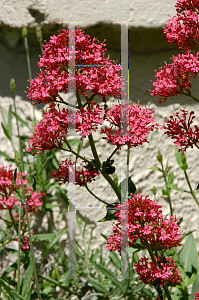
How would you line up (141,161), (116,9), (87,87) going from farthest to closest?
(141,161), (116,9), (87,87)

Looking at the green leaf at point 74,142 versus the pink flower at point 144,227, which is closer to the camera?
the pink flower at point 144,227

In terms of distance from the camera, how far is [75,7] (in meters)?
1.11

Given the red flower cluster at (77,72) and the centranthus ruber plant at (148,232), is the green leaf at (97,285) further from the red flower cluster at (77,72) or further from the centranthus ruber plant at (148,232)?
the red flower cluster at (77,72)

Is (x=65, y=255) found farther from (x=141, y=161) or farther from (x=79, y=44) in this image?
(x=79, y=44)

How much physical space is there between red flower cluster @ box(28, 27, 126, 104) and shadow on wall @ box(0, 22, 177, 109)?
0.50 meters

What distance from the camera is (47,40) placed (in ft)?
3.95

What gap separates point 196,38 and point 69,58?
11.2 inches

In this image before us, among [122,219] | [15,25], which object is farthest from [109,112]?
[15,25]

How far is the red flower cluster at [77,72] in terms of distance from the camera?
64 cm

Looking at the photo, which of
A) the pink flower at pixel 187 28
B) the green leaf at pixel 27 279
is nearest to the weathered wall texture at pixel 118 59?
the pink flower at pixel 187 28

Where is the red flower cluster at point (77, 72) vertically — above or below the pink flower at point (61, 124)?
above

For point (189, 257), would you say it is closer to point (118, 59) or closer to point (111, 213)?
point (111, 213)

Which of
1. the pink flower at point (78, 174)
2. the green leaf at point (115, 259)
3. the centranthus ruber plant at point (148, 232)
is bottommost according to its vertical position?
the green leaf at point (115, 259)

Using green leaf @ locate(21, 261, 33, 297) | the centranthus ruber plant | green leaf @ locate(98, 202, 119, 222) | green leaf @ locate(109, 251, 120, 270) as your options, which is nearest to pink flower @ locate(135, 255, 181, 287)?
the centranthus ruber plant
